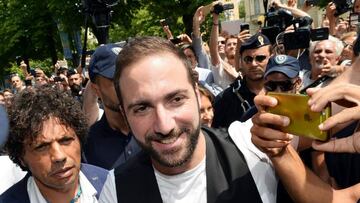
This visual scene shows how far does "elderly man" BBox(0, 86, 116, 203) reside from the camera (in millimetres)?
2180

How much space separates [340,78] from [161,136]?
65 cm

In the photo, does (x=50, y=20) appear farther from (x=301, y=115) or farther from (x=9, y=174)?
(x=301, y=115)

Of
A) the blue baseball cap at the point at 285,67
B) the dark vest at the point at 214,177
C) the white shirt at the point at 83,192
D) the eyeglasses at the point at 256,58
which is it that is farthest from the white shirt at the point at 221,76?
the dark vest at the point at 214,177

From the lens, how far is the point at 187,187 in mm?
1689

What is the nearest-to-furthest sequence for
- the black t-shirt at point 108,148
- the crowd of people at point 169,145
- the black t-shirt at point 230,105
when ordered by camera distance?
the crowd of people at point 169,145, the black t-shirt at point 108,148, the black t-shirt at point 230,105

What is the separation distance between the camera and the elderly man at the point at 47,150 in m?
2.18

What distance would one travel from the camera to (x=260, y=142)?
138 cm

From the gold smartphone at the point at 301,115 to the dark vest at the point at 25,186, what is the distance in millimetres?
1331

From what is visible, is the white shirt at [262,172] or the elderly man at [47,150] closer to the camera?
the white shirt at [262,172]

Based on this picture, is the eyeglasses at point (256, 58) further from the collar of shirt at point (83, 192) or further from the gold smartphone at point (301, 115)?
the gold smartphone at point (301, 115)

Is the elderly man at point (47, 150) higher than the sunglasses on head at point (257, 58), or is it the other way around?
the elderly man at point (47, 150)

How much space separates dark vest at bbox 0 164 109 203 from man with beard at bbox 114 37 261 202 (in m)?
0.66

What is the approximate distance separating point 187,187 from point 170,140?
0.22 metres

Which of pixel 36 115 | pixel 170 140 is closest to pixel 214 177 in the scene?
pixel 170 140
